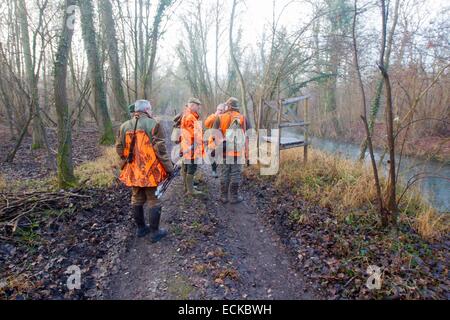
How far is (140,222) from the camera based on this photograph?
4770mm

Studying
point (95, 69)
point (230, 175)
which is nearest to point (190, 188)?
point (230, 175)

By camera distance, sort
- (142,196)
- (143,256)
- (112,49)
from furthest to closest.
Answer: (112,49) < (142,196) < (143,256)

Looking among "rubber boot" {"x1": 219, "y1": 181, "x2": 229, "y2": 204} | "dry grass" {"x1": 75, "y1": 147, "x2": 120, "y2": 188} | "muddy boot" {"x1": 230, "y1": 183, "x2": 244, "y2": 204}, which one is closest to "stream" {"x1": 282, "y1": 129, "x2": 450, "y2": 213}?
"muddy boot" {"x1": 230, "y1": 183, "x2": 244, "y2": 204}

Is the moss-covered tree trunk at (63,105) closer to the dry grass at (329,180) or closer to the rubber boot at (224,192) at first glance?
the rubber boot at (224,192)

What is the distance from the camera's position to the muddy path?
359 centimetres

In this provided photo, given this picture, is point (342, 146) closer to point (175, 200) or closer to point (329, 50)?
point (329, 50)

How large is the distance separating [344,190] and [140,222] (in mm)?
Result: 4315

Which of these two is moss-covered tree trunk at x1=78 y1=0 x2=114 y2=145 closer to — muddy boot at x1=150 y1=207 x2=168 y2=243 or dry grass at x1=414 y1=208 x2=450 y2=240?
muddy boot at x1=150 y1=207 x2=168 y2=243

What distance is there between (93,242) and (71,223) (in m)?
0.66

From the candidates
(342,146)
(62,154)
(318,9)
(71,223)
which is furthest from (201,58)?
(71,223)

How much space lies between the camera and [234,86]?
19.5 m

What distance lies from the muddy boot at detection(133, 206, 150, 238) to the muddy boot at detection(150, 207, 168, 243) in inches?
5.2

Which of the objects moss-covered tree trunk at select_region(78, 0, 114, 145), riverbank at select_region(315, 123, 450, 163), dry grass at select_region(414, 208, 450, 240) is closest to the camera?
dry grass at select_region(414, 208, 450, 240)

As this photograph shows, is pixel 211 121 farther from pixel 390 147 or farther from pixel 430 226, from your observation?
pixel 430 226
